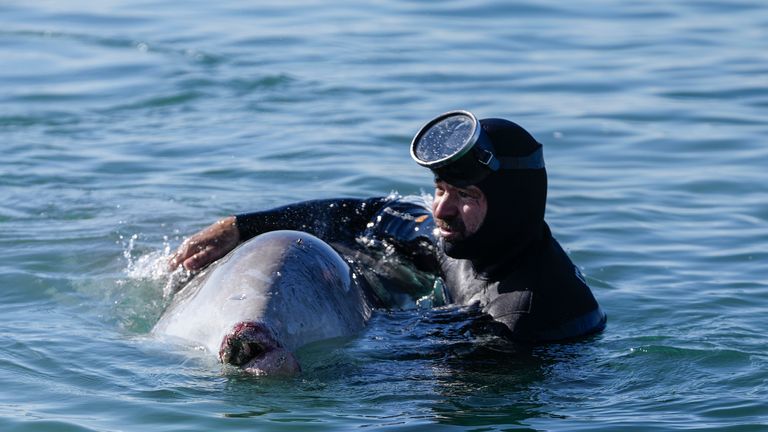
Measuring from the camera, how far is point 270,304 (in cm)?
607

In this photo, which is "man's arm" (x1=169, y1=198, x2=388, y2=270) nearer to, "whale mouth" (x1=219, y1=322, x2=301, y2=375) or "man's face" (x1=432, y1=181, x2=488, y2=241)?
"man's face" (x1=432, y1=181, x2=488, y2=241)

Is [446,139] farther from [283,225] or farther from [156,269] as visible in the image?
[156,269]

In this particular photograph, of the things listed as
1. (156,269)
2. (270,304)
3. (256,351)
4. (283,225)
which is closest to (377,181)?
(156,269)

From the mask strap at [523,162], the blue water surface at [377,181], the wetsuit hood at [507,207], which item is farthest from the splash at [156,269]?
the mask strap at [523,162]

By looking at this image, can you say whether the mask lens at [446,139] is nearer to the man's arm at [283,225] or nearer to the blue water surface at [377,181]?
the blue water surface at [377,181]

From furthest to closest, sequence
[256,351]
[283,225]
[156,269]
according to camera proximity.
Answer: [156,269] → [283,225] → [256,351]

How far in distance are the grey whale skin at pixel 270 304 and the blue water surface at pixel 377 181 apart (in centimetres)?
9

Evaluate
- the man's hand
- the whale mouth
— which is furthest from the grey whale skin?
the man's hand

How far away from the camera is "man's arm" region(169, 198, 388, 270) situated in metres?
7.29

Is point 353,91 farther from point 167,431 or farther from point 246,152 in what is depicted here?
point 167,431

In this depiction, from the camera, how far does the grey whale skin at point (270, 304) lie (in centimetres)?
592

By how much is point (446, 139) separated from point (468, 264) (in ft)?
2.59

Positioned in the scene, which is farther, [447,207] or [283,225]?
[283,225]

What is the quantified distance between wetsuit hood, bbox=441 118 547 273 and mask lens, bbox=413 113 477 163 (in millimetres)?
117
